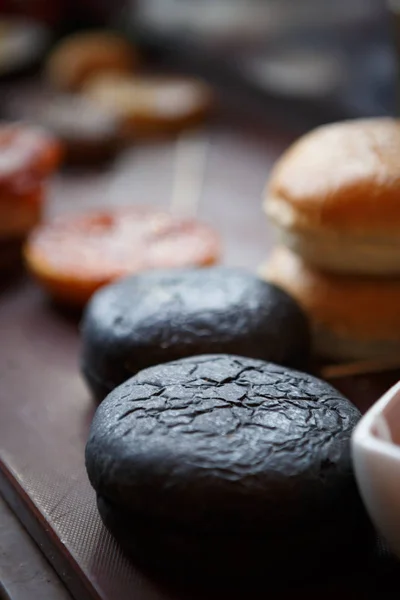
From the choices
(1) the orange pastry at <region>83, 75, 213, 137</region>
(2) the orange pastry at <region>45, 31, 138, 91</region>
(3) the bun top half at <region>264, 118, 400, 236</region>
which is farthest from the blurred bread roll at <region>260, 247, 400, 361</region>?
(2) the orange pastry at <region>45, 31, 138, 91</region>

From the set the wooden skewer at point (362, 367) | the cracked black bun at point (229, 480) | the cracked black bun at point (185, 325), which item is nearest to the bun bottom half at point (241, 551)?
the cracked black bun at point (229, 480)

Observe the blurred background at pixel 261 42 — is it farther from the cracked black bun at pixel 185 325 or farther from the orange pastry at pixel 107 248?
the cracked black bun at pixel 185 325

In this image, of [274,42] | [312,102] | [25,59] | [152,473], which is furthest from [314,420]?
[25,59]

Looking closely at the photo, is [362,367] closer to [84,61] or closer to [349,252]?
[349,252]

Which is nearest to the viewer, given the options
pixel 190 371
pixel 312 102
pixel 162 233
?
pixel 190 371

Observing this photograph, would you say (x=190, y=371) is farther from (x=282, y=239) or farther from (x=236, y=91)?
(x=236, y=91)
